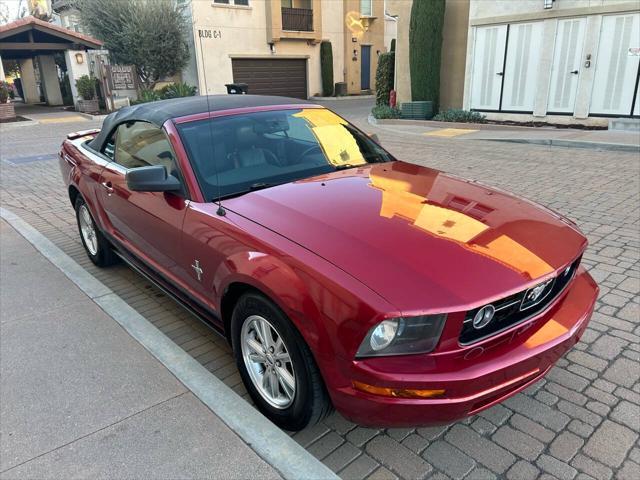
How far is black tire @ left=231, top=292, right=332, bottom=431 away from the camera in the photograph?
2289mm

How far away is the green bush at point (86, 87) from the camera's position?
22.0m

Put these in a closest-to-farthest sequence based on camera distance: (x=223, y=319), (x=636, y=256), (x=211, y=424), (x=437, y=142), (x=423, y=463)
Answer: (x=423, y=463) → (x=211, y=424) → (x=223, y=319) → (x=636, y=256) → (x=437, y=142)

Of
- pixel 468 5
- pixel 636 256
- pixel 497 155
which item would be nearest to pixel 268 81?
pixel 468 5

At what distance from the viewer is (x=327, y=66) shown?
100ft

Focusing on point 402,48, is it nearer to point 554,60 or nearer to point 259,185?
point 554,60

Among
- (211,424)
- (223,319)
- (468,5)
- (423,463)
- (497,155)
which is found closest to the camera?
(423,463)

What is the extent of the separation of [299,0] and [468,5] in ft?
56.7

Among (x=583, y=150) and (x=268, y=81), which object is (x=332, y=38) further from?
(x=583, y=150)

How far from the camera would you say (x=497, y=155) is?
405 inches

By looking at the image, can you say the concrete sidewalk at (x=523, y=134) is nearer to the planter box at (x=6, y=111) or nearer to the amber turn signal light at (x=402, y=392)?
the amber turn signal light at (x=402, y=392)

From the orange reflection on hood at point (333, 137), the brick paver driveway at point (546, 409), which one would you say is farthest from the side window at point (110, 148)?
the orange reflection on hood at point (333, 137)

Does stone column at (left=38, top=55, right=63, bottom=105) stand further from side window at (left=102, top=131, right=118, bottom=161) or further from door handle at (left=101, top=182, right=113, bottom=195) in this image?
door handle at (left=101, top=182, right=113, bottom=195)

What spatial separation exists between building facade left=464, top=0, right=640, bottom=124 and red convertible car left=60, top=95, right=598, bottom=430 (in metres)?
11.2

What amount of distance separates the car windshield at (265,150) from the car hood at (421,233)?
19 centimetres
